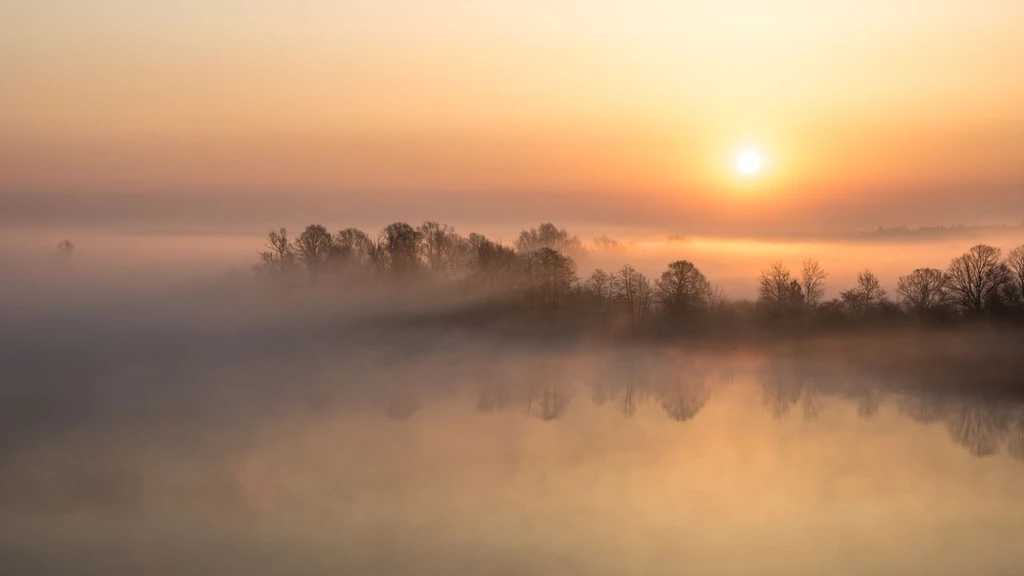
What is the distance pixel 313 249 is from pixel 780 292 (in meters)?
48.3

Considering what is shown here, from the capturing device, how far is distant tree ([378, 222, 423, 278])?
8419cm

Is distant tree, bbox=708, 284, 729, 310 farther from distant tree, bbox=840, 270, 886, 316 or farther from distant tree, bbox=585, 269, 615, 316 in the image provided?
distant tree, bbox=840, 270, 886, 316

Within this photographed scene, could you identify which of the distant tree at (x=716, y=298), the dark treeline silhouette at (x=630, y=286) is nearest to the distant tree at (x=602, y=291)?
the dark treeline silhouette at (x=630, y=286)

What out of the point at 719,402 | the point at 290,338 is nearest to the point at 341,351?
the point at 290,338

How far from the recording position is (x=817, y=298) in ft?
237

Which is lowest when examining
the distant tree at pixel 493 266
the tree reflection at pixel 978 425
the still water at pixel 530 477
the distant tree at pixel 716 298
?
the still water at pixel 530 477

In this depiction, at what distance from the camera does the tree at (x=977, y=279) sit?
6425cm

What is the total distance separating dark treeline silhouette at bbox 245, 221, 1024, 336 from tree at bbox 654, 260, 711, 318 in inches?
3.7

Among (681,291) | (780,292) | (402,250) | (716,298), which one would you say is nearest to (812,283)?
(780,292)

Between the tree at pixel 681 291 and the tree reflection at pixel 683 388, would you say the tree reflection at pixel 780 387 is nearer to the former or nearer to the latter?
the tree reflection at pixel 683 388

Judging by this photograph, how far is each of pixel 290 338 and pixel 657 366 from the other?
37.5 m

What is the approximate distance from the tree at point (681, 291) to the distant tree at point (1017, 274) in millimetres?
24581

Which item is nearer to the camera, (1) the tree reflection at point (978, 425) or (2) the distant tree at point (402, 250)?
(1) the tree reflection at point (978, 425)

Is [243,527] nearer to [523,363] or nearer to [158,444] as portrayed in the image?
[158,444]
